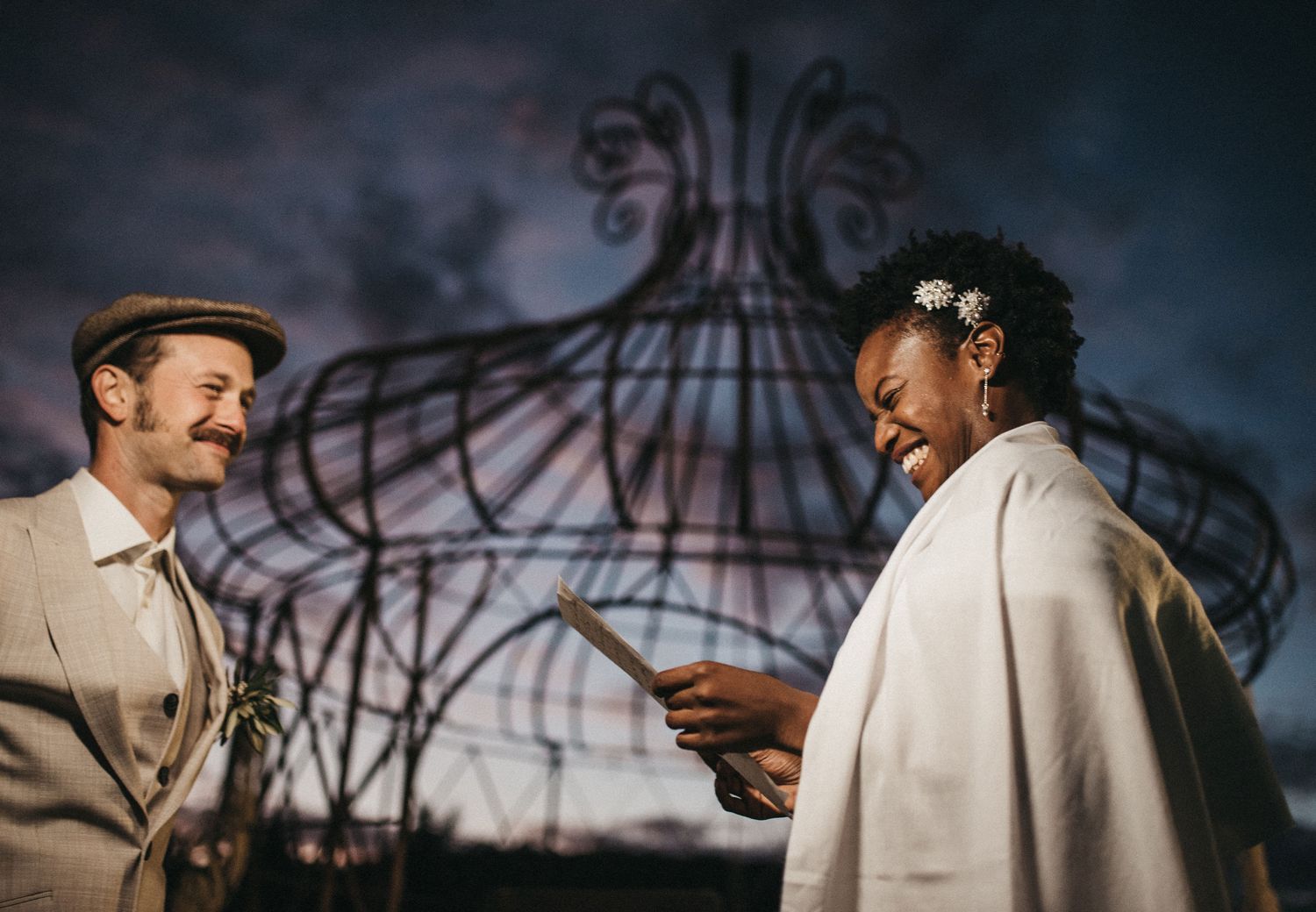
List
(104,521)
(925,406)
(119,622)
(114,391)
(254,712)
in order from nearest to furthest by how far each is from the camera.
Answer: (925,406) → (119,622) → (104,521) → (114,391) → (254,712)

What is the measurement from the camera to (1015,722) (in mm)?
1566

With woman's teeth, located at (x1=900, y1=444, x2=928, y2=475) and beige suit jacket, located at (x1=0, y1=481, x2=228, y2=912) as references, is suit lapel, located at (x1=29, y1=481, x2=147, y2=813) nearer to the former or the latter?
beige suit jacket, located at (x1=0, y1=481, x2=228, y2=912)

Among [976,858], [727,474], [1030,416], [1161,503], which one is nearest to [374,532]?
[727,474]

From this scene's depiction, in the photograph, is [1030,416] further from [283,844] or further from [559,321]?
[283,844]

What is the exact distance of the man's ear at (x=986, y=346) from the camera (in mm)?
2109

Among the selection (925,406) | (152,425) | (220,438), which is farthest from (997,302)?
(152,425)

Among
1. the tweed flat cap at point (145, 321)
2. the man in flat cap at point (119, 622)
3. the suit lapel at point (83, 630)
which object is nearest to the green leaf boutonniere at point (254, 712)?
the man in flat cap at point (119, 622)

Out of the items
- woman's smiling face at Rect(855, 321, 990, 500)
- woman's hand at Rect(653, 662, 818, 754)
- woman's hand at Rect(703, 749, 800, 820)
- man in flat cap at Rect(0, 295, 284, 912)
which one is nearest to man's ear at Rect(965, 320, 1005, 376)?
woman's smiling face at Rect(855, 321, 990, 500)

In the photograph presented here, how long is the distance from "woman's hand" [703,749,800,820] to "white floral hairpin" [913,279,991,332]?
3.29 feet

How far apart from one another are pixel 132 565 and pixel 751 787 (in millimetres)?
1619

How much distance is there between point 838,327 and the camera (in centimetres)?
250

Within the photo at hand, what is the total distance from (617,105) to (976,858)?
15.7 feet

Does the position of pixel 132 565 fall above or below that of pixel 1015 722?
above

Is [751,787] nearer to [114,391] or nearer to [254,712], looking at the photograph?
[254,712]
